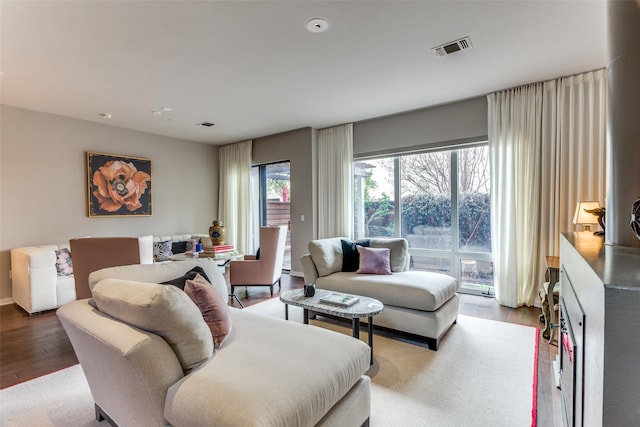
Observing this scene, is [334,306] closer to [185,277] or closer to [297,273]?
[185,277]

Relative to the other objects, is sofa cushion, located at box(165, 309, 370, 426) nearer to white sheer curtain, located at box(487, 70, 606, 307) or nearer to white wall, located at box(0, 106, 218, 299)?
white sheer curtain, located at box(487, 70, 606, 307)

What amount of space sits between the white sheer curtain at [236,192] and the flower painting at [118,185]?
1528 millimetres

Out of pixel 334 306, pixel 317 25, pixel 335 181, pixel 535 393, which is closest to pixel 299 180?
Result: pixel 335 181

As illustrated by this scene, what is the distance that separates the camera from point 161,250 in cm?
525

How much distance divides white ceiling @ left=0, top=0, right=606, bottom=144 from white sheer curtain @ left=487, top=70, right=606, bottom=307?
0.24 meters

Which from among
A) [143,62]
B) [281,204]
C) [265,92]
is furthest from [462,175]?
[143,62]

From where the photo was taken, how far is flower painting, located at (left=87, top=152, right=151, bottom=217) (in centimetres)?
493

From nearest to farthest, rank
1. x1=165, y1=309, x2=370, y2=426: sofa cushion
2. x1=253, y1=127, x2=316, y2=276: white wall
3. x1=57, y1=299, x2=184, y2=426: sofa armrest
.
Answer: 1. x1=165, y1=309, x2=370, y2=426: sofa cushion
2. x1=57, y1=299, x2=184, y2=426: sofa armrest
3. x1=253, y1=127, x2=316, y2=276: white wall

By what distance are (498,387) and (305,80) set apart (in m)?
3.30

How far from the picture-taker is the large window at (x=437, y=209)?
4.22 meters

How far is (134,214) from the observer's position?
213 inches

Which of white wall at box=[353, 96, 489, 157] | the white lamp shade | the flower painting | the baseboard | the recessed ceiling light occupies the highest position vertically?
the recessed ceiling light

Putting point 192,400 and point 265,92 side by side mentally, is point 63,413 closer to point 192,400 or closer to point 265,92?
point 192,400

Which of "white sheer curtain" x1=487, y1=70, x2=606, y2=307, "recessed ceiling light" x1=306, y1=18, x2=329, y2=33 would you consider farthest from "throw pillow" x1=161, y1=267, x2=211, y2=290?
"white sheer curtain" x1=487, y1=70, x2=606, y2=307
